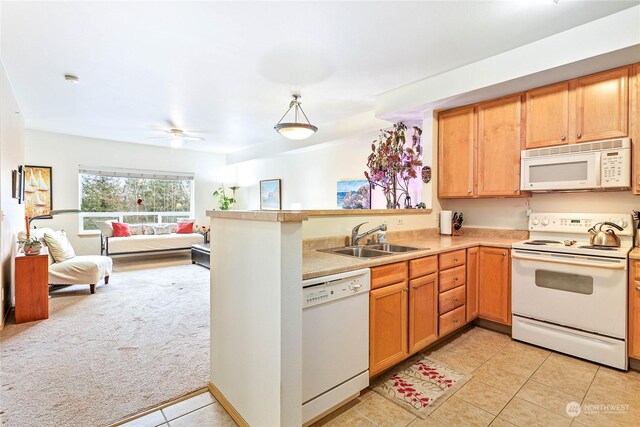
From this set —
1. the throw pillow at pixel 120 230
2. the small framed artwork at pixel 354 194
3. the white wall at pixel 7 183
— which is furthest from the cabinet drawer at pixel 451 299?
the throw pillow at pixel 120 230

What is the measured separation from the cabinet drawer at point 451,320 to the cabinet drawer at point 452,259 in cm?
41

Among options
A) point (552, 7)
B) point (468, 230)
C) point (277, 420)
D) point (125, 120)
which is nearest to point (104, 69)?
point (125, 120)

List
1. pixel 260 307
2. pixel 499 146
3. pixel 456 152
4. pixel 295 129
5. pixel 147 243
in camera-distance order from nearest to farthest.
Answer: pixel 260 307, pixel 499 146, pixel 456 152, pixel 295 129, pixel 147 243

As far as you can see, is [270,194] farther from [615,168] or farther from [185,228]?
[615,168]

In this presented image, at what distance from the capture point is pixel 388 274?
208cm

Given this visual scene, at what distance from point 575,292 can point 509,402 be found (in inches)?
45.0

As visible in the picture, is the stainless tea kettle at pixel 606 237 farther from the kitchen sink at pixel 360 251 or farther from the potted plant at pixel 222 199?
the potted plant at pixel 222 199

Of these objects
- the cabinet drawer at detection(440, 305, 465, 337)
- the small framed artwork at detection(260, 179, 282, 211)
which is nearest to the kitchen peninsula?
the cabinet drawer at detection(440, 305, 465, 337)

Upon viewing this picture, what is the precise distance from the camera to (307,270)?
1.69m

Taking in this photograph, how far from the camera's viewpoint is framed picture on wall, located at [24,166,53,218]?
19.0 feet

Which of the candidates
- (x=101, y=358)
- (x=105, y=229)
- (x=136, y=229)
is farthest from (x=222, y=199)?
(x=101, y=358)

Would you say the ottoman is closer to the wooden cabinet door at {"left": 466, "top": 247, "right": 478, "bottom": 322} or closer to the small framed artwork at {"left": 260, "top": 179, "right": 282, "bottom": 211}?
the small framed artwork at {"left": 260, "top": 179, "right": 282, "bottom": 211}

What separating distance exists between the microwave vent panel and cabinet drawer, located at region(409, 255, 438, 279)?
152cm

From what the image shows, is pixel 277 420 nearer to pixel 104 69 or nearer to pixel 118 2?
pixel 118 2
